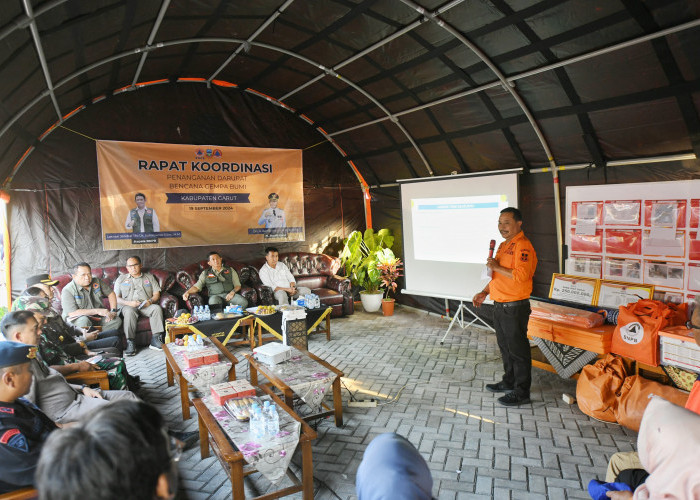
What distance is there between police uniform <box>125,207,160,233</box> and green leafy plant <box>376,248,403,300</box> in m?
3.69

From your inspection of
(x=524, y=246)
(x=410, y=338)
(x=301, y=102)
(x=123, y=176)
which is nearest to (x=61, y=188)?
(x=123, y=176)

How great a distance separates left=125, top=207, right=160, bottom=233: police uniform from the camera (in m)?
7.14

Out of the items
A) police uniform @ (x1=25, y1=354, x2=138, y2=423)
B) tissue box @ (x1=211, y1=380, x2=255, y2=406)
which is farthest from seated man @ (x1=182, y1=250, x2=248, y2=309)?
police uniform @ (x1=25, y1=354, x2=138, y2=423)

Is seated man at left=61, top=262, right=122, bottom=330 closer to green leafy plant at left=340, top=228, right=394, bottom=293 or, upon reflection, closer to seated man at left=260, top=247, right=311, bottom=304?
seated man at left=260, top=247, right=311, bottom=304

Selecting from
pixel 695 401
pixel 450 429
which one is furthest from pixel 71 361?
pixel 695 401

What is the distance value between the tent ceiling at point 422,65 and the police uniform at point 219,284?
2.82 m

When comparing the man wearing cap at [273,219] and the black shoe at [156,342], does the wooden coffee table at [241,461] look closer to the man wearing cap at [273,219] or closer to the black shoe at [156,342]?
the black shoe at [156,342]

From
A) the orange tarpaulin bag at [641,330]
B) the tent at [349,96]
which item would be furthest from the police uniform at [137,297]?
the orange tarpaulin bag at [641,330]

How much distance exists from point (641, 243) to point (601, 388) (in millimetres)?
1708

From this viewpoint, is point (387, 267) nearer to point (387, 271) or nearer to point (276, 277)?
point (387, 271)

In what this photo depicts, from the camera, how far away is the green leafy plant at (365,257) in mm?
7832

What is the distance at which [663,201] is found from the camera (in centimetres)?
434

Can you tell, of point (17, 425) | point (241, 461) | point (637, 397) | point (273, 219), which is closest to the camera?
point (17, 425)

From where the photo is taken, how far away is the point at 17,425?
2104 millimetres
